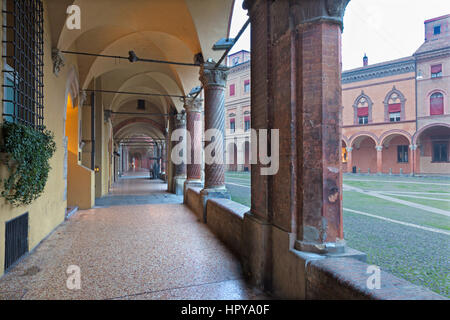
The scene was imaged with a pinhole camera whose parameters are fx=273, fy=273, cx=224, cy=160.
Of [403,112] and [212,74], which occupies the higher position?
[403,112]

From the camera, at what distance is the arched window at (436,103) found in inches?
839

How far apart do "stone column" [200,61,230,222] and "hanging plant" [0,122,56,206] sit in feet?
10.6

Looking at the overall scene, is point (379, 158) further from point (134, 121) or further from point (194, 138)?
point (194, 138)

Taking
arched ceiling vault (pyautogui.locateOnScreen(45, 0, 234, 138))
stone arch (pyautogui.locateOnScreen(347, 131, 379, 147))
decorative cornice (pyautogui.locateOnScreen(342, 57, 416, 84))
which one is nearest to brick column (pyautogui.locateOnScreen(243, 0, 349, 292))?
arched ceiling vault (pyautogui.locateOnScreen(45, 0, 234, 138))

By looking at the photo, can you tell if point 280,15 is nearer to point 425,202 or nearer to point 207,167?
point 207,167

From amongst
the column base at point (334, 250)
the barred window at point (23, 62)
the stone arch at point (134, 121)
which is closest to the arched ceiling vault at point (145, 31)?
the barred window at point (23, 62)

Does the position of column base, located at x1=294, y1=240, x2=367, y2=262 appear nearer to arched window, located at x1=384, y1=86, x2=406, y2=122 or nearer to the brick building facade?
the brick building facade

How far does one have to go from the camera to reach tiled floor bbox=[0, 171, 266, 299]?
285 centimetres

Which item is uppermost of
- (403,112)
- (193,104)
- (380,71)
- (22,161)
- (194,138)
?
(380,71)

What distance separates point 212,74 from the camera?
20.6 feet

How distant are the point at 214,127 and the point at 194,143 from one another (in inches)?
112

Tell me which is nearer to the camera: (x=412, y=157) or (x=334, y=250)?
(x=334, y=250)

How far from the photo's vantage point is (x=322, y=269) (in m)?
2.05

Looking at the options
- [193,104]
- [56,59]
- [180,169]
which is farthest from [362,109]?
[56,59]
